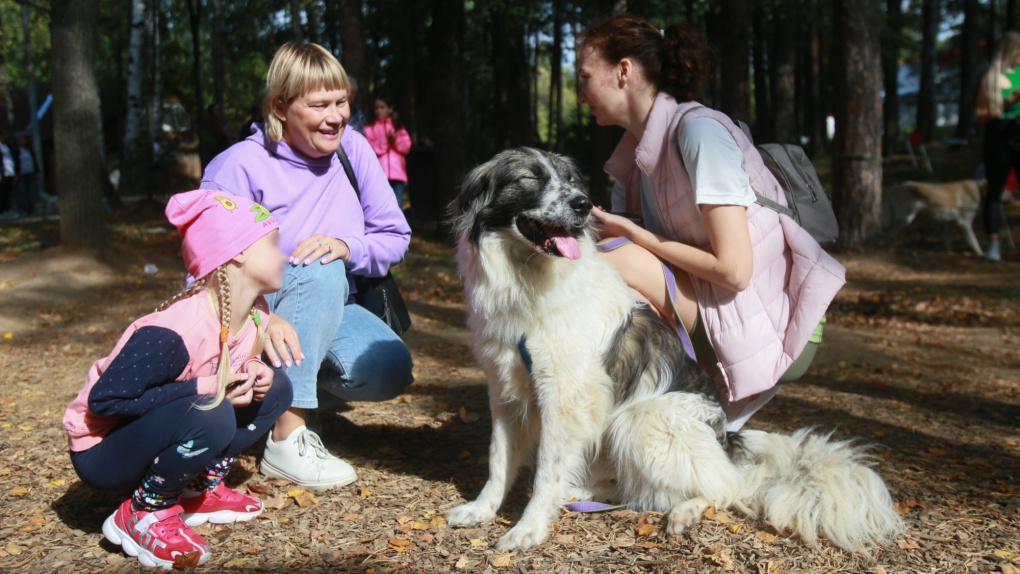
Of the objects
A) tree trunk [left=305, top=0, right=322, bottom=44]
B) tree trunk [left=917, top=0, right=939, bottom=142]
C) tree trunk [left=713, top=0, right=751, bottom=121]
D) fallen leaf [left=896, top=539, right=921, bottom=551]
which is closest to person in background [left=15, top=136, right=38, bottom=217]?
tree trunk [left=305, top=0, right=322, bottom=44]

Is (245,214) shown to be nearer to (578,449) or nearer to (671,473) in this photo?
(578,449)

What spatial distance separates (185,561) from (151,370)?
710 mm

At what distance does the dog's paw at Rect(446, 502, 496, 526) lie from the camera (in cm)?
306

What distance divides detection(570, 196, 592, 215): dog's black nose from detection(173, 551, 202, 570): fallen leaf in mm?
1816

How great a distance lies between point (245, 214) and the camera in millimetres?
2600

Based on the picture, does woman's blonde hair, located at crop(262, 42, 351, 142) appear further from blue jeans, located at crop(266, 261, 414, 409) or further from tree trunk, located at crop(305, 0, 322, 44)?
tree trunk, located at crop(305, 0, 322, 44)

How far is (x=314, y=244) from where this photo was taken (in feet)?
10.8

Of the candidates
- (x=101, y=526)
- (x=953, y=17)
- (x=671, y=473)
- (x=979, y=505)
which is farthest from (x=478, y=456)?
(x=953, y=17)

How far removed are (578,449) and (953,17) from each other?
4099 cm

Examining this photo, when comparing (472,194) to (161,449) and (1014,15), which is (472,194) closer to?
(161,449)

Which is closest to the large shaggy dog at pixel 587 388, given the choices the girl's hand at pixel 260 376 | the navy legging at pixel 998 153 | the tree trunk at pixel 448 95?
the girl's hand at pixel 260 376

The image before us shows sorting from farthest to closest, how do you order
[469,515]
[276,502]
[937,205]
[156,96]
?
[156,96]
[937,205]
[276,502]
[469,515]

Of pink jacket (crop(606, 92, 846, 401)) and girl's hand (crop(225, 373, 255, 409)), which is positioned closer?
girl's hand (crop(225, 373, 255, 409))

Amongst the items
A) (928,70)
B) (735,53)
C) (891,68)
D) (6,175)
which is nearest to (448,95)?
(735,53)
